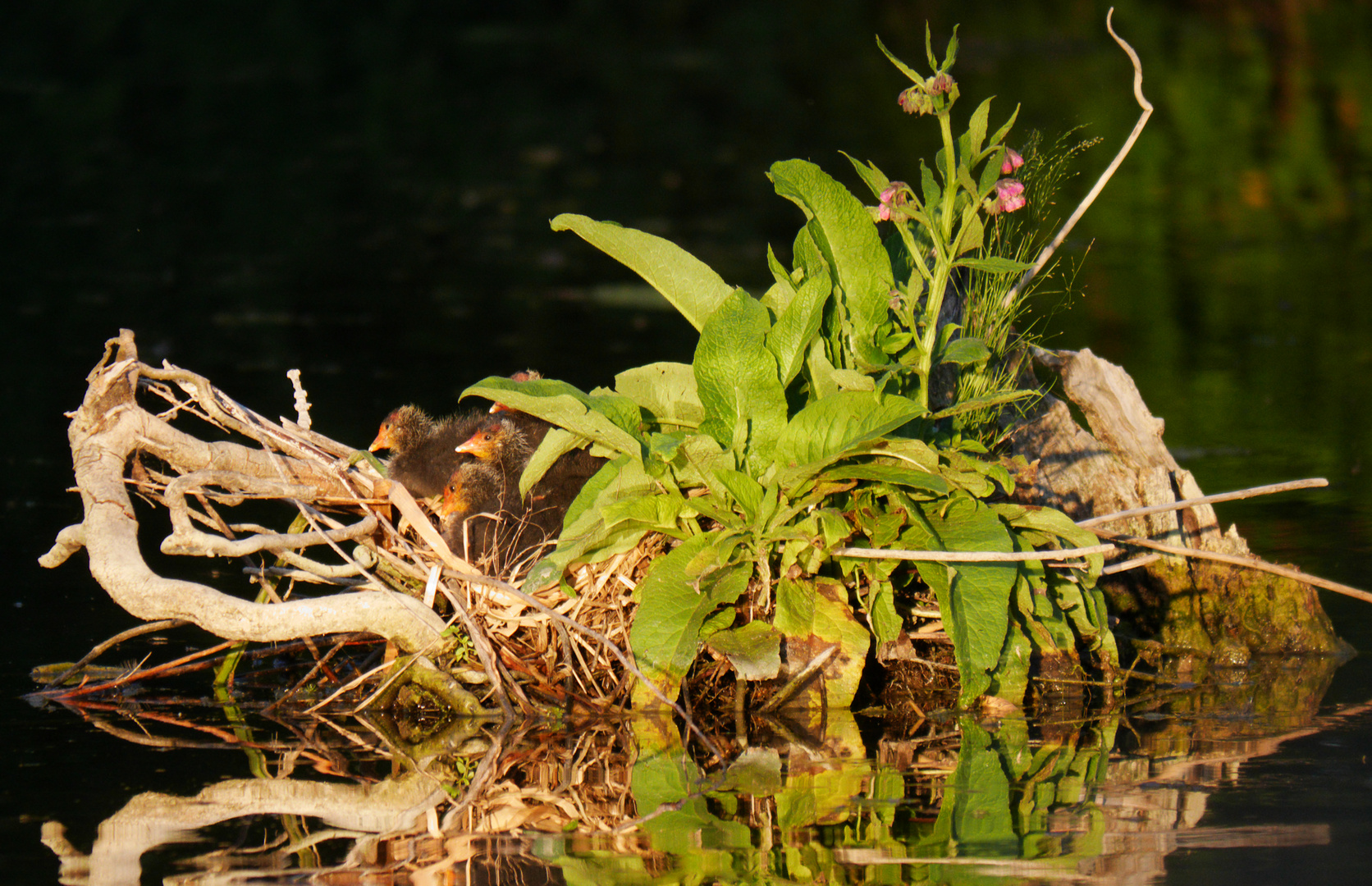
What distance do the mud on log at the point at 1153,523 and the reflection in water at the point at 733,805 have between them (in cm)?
55

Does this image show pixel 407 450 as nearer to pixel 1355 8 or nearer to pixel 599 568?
pixel 599 568

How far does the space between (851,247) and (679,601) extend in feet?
3.55

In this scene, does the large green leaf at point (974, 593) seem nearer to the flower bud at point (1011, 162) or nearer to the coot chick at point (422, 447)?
the flower bud at point (1011, 162)

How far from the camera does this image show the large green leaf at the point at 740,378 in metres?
4.20

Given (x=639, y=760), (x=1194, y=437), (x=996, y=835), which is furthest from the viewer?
(x=1194, y=437)

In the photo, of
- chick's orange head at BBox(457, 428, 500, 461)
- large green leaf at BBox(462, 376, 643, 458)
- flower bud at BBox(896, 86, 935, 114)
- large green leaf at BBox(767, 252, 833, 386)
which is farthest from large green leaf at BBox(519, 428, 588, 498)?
flower bud at BBox(896, 86, 935, 114)

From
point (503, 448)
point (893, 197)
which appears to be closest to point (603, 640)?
point (503, 448)

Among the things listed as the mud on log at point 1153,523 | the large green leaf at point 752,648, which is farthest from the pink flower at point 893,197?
the large green leaf at point 752,648

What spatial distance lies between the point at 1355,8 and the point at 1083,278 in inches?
859

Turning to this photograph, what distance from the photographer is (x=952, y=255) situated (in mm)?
4316

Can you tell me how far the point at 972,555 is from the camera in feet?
13.5

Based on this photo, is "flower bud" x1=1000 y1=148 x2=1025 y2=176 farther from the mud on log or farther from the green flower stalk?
the mud on log

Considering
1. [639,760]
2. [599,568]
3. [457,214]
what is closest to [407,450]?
[599,568]

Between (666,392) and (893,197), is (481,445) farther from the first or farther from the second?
(893,197)
